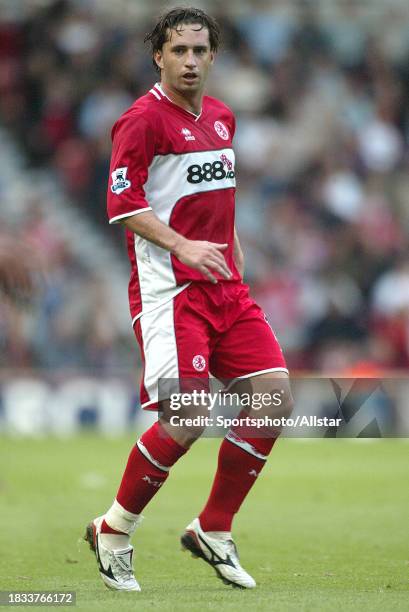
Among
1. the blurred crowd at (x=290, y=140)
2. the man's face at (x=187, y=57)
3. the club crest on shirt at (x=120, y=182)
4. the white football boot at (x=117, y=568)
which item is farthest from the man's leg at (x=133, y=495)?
the blurred crowd at (x=290, y=140)

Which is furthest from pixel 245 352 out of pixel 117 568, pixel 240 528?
pixel 240 528

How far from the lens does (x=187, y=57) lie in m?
5.97

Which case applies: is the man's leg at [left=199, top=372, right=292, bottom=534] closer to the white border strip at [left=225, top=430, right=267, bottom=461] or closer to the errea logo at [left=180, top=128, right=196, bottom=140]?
the white border strip at [left=225, top=430, right=267, bottom=461]

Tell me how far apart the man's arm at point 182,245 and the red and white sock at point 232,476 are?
0.83 meters

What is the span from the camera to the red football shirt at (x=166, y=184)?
5.79 meters

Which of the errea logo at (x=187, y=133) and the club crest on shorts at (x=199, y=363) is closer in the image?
the club crest on shorts at (x=199, y=363)

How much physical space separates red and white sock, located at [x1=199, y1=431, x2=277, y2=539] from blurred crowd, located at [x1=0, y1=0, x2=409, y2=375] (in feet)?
34.4

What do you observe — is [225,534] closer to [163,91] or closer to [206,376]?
[206,376]

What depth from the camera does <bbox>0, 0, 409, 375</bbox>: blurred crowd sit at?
1698 centimetres

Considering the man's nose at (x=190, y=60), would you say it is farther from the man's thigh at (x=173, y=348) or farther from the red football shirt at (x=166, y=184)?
the man's thigh at (x=173, y=348)

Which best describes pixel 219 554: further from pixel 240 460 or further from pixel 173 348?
pixel 173 348

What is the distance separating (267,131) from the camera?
18.7 meters

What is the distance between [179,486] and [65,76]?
9141 mm

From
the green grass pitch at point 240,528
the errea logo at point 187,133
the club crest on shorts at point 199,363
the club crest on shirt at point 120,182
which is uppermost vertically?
the errea logo at point 187,133
